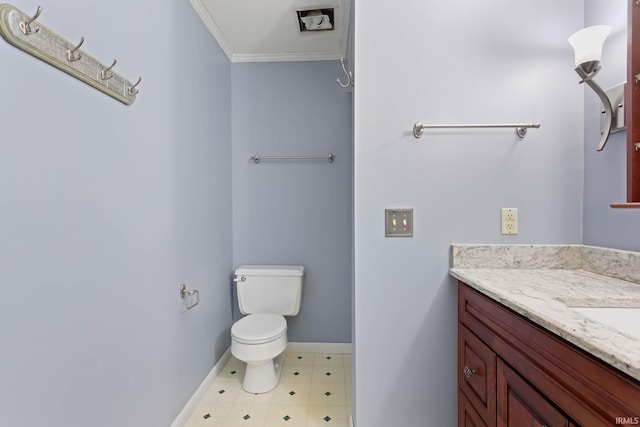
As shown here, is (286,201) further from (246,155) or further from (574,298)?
(574,298)

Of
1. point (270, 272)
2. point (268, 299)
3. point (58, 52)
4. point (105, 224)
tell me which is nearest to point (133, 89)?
point (58, 52)

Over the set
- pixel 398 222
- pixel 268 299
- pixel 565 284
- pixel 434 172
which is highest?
pixel 434 172

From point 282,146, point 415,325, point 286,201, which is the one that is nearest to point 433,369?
point 415,325

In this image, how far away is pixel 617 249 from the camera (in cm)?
109

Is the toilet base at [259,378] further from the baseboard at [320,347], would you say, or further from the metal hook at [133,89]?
the metal hook at [133,89]

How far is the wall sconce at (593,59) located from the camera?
99cm

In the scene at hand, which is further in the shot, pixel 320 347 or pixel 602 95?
pixel 320 347

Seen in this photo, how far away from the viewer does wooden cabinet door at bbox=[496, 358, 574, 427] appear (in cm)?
69

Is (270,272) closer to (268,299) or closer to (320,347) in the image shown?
(268,299)

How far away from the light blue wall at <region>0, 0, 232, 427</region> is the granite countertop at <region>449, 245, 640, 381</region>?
1352 mm

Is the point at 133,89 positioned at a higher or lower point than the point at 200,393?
higher

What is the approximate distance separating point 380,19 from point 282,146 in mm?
1257

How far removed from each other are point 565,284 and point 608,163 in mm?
538

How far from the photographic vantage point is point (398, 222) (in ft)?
4.19
